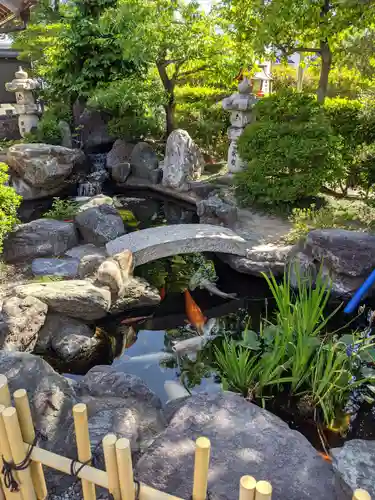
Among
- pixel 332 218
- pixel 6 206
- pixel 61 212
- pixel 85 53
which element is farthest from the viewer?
pixel 85 53

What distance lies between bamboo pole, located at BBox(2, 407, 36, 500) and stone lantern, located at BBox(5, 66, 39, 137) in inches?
499

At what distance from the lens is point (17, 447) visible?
1.95 metres

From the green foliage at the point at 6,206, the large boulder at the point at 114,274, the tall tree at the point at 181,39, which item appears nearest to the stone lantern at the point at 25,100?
the tall tree at the point at 181,39

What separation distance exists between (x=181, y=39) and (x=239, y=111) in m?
2.25

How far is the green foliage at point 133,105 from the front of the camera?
34.5ft

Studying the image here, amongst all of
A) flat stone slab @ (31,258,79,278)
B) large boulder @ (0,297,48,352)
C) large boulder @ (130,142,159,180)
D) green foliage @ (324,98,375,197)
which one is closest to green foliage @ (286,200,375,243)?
green foliage @ (324,98,375,197)

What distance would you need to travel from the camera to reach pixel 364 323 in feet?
17.7

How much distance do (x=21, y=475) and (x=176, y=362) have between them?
278 centimetres

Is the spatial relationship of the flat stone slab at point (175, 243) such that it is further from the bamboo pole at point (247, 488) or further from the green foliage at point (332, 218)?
the bamboo pole at point (247, 488)

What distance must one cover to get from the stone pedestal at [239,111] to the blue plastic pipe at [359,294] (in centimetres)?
428

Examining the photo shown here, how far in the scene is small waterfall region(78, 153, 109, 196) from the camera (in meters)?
10.9

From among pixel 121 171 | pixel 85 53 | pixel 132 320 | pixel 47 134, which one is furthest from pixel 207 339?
pixel 85 53

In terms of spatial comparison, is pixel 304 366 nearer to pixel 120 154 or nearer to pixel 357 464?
pixel 357 464

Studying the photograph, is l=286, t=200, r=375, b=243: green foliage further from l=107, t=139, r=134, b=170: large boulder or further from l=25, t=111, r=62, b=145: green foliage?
l=25, t=111, r=62, b=145: green foliage
